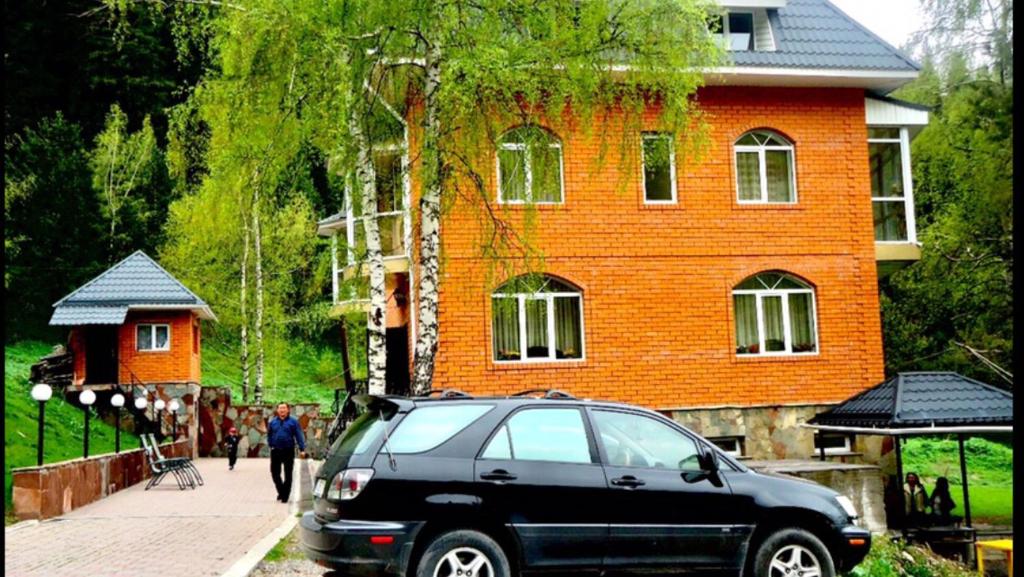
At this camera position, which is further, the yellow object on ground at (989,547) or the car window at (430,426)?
the yellow object on ground at (989,547)

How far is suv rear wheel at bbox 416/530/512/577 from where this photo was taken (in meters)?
6.99

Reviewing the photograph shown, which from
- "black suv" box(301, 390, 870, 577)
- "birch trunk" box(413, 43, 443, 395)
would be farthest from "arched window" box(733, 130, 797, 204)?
"black suv" box(301, 390, 870, 577)

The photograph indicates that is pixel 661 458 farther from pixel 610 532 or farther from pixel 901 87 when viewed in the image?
pixel 901 87

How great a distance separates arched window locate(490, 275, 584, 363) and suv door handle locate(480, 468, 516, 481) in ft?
32.2

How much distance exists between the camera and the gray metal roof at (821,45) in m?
18.2

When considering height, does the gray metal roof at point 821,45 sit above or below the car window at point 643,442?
above

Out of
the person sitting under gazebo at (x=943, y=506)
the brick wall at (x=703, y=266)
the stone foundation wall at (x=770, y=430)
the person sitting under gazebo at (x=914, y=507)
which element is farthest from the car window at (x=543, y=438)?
the stone foundation wall at (x=770, y=430)

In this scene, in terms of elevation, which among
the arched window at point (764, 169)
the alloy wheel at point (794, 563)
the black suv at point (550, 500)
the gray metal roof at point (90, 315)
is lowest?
the alloy wheel at point (794, 563)

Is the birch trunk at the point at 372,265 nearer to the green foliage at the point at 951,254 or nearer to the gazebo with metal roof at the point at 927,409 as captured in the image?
the green foliage at the point at 951,254

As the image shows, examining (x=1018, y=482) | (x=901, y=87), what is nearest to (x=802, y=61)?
(x=901, y=87)

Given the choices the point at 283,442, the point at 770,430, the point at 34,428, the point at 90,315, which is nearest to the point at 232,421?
the point at 90,315

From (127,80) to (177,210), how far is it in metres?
11.7

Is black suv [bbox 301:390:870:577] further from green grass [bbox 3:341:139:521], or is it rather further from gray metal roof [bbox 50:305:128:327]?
gray metal roof [bbox 50:305:128:327]

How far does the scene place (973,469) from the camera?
27.3m
